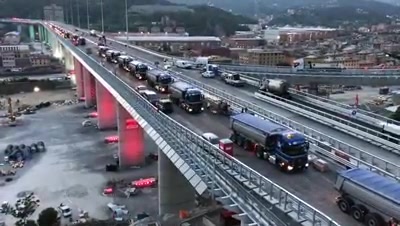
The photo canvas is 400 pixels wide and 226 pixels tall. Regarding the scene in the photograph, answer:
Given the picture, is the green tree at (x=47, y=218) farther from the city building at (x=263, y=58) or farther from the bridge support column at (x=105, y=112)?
the city building at (x=263, y=58)

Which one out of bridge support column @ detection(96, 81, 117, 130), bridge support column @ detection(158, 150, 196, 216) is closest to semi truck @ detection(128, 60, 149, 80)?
bridge support column @ detection(96, 81, 117, 130)

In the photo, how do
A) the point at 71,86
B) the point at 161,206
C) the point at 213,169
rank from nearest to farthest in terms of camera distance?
the point at 213,169 → the point at 161,206 → the point at 71,86

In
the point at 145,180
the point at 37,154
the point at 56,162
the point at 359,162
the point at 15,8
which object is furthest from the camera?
the point at 15,8

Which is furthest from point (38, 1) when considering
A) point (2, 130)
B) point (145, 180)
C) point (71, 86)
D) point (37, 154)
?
point (145, 180)

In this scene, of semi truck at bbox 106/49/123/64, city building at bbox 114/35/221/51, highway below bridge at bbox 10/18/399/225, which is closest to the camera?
highway below bridge at bbox 10/18/399/225

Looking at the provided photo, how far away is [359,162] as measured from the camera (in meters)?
14.9

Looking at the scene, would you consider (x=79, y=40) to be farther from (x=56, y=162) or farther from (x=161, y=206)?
(x=161, y=206)

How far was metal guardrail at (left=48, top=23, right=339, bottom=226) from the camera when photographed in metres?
10.9

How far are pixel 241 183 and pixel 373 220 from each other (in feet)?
12.4

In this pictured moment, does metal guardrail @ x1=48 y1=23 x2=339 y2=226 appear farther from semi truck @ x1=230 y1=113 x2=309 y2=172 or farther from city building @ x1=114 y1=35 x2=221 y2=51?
city building @ x1=114 y1=35 x2=221 y2=51

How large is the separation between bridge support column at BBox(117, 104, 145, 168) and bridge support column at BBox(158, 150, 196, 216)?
40.3 ft

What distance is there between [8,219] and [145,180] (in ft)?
30.1

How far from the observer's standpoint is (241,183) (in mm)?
13156

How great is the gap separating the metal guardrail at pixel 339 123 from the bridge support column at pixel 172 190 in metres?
7.65
